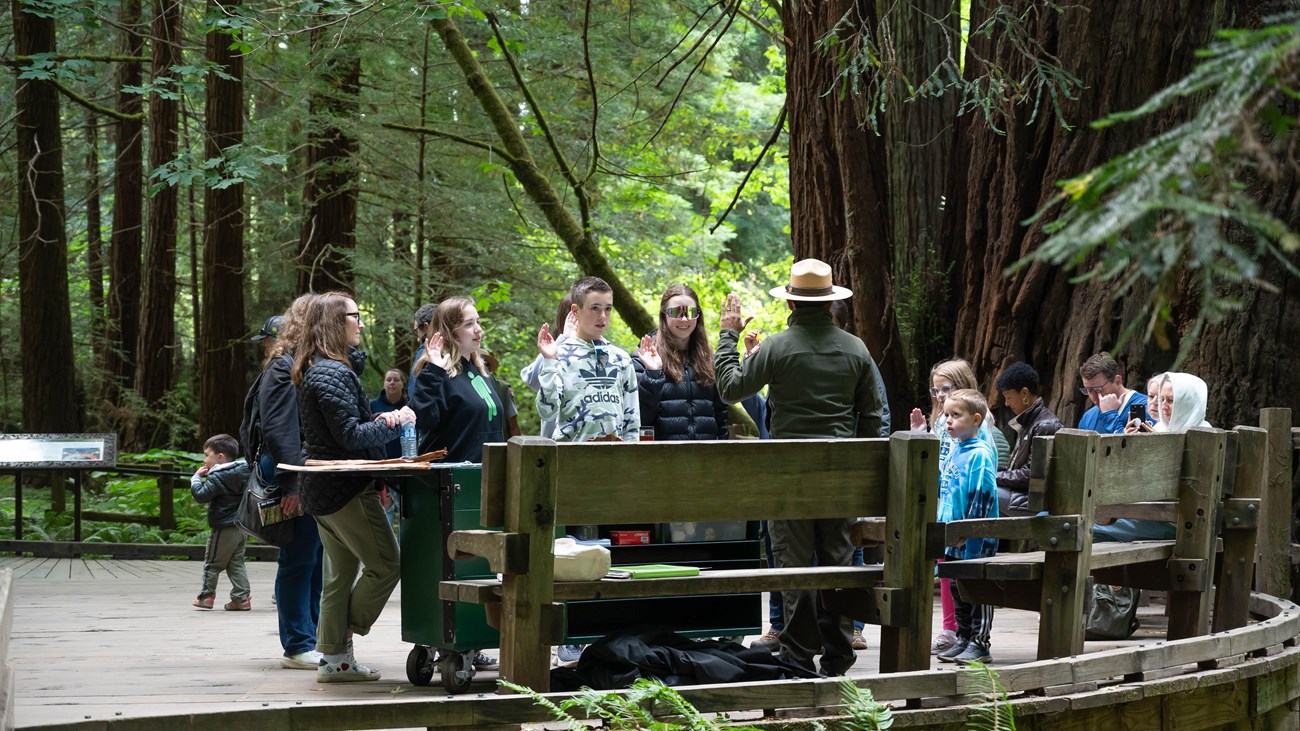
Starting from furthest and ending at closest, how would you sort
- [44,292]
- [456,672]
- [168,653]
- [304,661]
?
[44,292]
[168,653]
[304,661]
[456,672]

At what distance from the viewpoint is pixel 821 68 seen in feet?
35.2

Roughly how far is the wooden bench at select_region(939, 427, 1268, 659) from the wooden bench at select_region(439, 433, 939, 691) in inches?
13.7

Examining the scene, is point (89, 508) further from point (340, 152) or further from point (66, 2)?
point (66, 2)

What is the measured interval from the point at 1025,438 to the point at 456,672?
12.9ft

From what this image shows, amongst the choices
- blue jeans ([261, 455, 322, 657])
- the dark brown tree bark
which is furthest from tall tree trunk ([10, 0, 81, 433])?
blue jeans ([261, 455, 322, 657])

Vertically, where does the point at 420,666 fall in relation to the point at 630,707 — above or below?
below

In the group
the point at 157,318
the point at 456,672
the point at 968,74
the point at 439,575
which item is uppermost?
the point at 968,74

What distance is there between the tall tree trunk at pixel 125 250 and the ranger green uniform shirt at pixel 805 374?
54.9 ft

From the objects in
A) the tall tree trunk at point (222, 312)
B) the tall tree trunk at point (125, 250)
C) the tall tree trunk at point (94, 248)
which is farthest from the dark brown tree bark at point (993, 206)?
the tall tree trunk at point (94, 248)

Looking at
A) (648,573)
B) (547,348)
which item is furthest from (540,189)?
(648,573)

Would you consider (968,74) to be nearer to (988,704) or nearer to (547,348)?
(547,348)

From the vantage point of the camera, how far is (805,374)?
20.2 feet

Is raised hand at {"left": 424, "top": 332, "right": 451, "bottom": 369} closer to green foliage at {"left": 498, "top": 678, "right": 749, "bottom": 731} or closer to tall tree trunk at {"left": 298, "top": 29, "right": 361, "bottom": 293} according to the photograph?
green foliage at {"left": 498, "top": 678, "right": 749, "bottom": 731}

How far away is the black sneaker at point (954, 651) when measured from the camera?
6.63 meters
